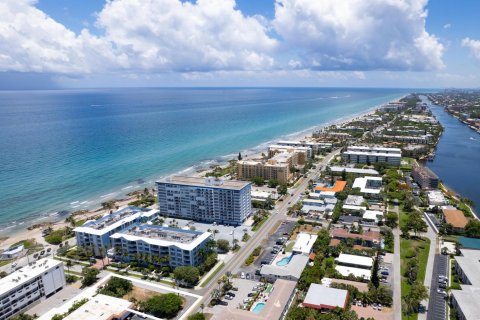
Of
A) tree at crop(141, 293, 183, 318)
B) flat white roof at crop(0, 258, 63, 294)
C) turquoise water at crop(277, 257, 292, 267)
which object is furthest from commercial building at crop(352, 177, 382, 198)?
flat white roof at crop(0, 258, 63, 294)

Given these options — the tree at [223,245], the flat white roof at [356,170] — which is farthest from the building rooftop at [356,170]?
the tree at [223,245]

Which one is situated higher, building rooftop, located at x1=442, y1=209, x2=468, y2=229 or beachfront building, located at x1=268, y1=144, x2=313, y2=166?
beachfront building, located at x1=268, y1=144, x2=313, y2=166

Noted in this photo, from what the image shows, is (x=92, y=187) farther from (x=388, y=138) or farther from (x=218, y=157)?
(x=388, y=138)

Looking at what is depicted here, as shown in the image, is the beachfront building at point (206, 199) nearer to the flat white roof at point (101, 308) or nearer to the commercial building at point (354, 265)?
the commercial building at point (354, 265)

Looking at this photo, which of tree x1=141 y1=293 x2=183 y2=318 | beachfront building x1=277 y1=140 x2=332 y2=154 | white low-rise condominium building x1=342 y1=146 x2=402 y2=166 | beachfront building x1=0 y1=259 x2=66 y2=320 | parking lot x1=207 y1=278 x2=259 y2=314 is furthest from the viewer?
beachfront building x1=277 y1=140 x2=332 y2=154

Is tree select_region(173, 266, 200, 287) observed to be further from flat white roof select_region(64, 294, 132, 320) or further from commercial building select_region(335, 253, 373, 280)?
commercial building select_region(335, 253, 373, 280)

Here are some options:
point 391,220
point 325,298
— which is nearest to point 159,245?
point 325,298
